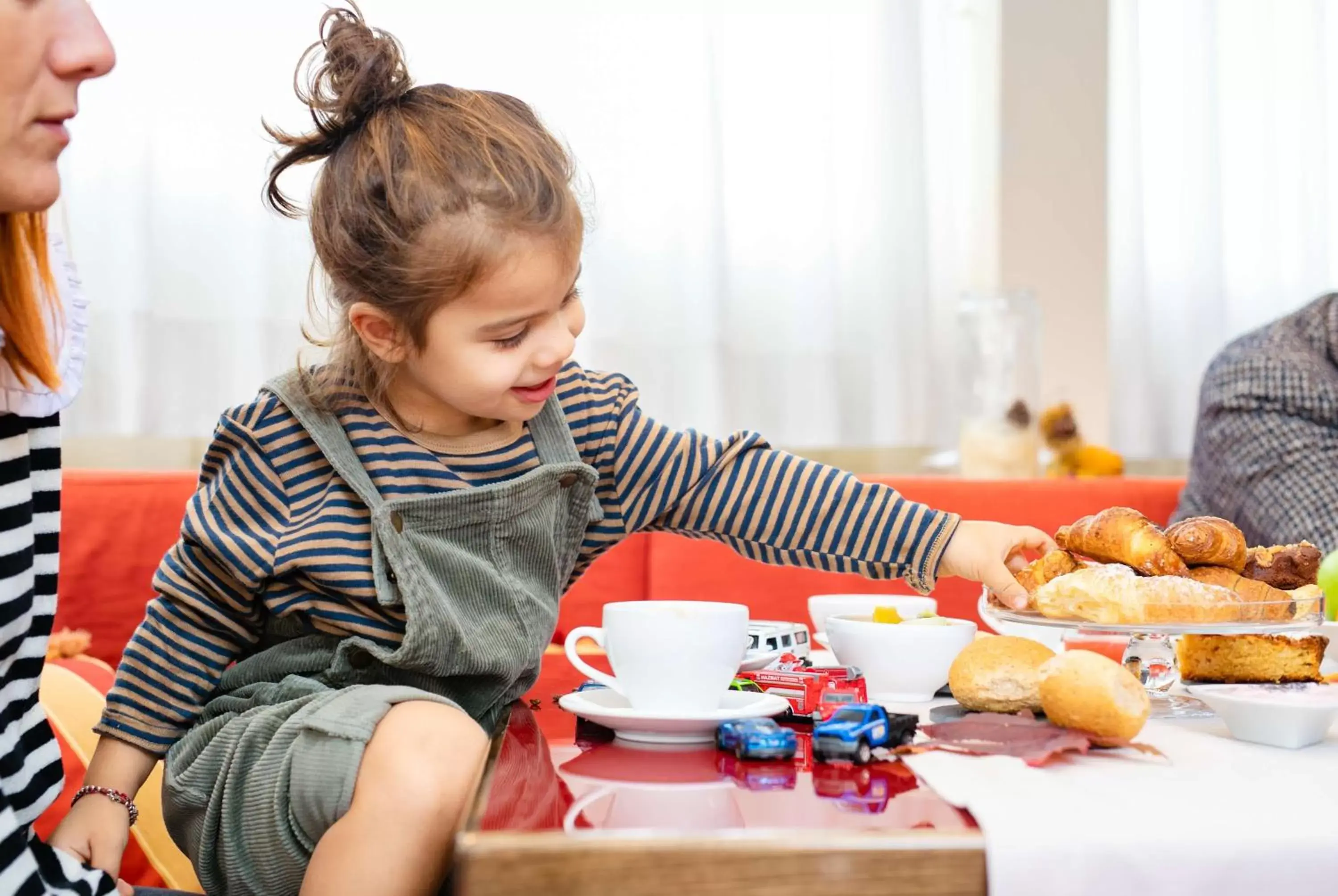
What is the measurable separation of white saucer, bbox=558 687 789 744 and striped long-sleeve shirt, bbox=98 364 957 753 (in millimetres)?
259

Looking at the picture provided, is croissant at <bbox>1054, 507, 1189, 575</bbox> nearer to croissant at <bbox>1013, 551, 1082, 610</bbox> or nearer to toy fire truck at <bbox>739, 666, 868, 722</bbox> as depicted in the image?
croissant at <bbox>1013, 551, 1082, 610</bbox>

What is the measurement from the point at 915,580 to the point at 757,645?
138 millimetres

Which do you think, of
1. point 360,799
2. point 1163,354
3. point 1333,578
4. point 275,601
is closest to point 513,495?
point 275,601

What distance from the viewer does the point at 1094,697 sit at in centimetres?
71

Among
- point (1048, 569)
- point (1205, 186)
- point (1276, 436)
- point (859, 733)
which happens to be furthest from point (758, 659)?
point (1205, 186)

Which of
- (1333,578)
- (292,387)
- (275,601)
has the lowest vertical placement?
(1333,578)

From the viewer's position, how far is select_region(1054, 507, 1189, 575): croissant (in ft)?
3.06

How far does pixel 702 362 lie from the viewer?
264 centimetres

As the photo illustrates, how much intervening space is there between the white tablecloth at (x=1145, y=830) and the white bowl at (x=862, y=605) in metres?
0.45

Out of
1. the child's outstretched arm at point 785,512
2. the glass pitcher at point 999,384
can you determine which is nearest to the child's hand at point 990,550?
the child's outstretched arm at point 785,512

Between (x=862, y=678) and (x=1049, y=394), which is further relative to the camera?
(x=1049, y=394)

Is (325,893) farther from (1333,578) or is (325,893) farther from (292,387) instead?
(1333,578)

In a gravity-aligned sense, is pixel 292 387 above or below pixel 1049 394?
above

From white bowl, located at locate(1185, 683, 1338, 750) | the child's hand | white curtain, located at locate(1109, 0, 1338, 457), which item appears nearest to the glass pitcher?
white curtain, located at locate(1109, 0, 1338, 457)
